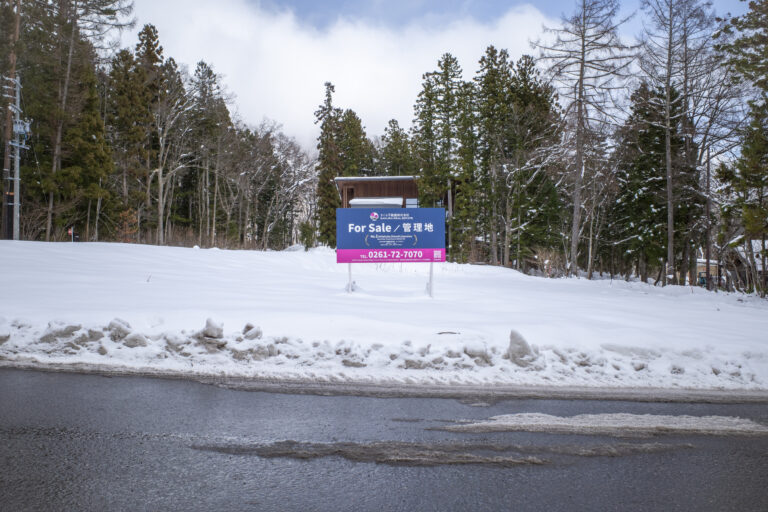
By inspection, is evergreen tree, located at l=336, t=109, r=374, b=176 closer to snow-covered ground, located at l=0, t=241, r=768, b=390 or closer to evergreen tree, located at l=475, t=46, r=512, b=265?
evergreen tree, located at l=475, t=46, r=512, b=265

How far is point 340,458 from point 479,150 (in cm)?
3725

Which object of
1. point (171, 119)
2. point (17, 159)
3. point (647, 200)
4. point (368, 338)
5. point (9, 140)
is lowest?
point (368, 338)

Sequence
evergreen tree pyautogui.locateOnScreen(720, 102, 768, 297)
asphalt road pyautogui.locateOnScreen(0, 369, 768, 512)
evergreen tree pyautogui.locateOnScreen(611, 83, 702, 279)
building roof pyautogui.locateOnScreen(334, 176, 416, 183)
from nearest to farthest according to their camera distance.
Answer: asphalt road pyautogui.locateOnScreen(0, 369, 768, 512) < evergreen tree pyautogui.locateOnScreen(720, 102, 768, 297) < evergreen tree pyautogui.locateOnScreen(611, 83, 702, 279) < building roof pyautogui.locateOnScreen(334, 176, 416, 183)

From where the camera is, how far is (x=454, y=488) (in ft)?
8.38

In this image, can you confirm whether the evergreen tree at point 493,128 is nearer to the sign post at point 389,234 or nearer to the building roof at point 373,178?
the building roof at point 373,178

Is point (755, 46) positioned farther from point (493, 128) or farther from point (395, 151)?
point (395, 151)

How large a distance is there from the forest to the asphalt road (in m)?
16.0

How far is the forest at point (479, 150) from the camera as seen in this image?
19859 mm

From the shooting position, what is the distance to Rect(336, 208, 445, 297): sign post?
10555mm

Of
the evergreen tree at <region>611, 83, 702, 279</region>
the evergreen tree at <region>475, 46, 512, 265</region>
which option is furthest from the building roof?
the evergreen tree at <region>611, 83, 702, 279</region>

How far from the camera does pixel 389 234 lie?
1060 centimetres

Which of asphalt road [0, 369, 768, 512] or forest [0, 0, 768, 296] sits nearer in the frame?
asphalt road [0, 369, 768, 512]

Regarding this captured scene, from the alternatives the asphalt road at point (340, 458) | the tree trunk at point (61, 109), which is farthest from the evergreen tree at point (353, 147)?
the asphalt road at point (340, 458)

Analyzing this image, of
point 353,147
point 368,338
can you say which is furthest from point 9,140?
point 353,147
